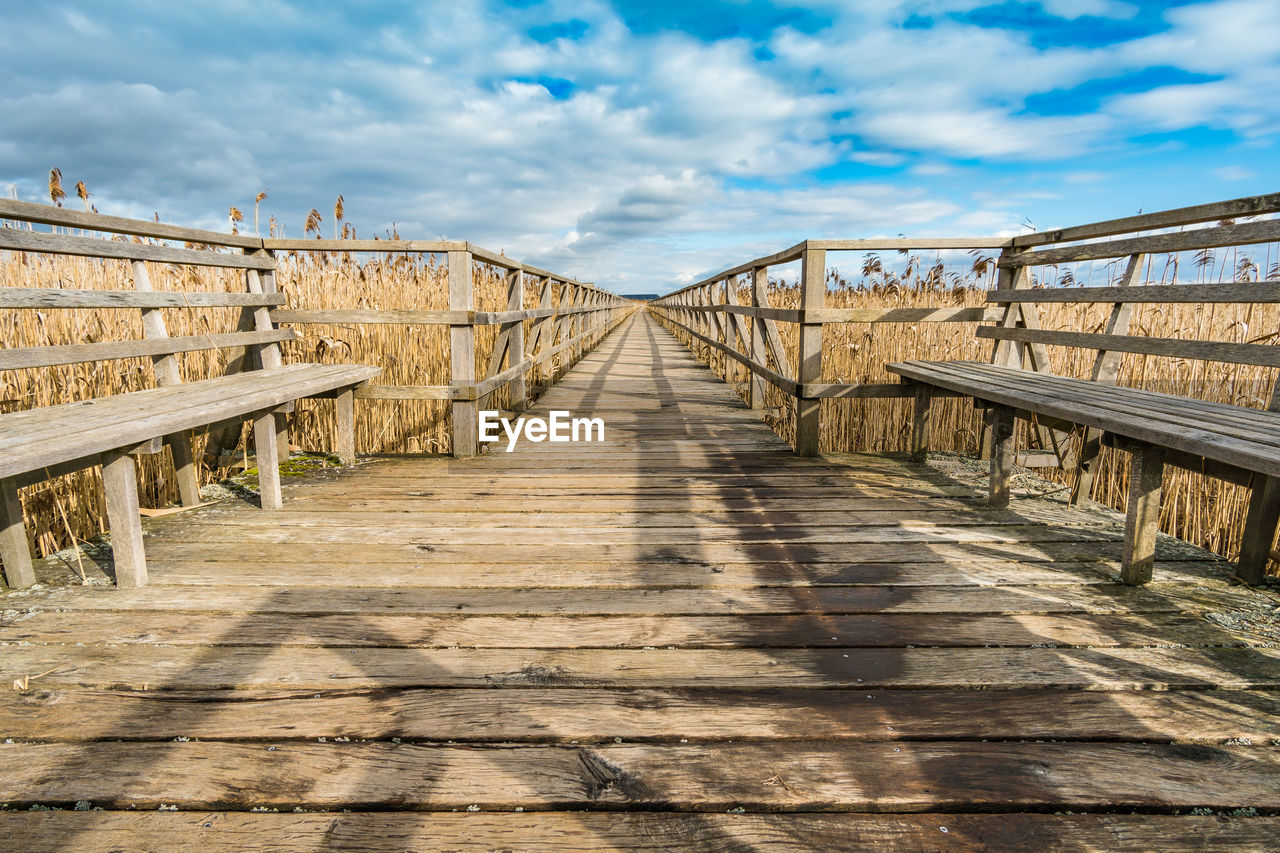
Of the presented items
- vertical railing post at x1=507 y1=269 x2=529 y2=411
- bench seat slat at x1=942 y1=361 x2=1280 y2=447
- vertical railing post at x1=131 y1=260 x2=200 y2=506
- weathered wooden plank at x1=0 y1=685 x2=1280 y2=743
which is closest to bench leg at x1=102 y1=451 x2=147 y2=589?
weathered wooden plank at x1=0 y1=685 x2=1280 y2=743

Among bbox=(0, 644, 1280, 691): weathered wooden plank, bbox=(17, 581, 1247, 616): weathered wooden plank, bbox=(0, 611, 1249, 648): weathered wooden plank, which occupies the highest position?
bbox=(17, 581, 1247, 616): weathered wooden plank

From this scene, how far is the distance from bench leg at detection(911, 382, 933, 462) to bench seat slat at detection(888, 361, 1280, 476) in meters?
0.12

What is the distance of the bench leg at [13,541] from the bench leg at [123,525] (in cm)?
25

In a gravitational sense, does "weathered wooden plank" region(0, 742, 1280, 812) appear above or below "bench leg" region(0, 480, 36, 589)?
below

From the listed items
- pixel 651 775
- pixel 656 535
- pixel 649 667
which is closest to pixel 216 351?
pixel 656 535

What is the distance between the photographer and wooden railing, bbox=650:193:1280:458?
232cm

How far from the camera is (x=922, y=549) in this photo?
2.45m

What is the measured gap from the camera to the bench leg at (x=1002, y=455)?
2914 mm

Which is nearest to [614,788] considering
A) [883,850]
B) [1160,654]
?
[883,850]

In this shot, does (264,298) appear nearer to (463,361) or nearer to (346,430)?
(346,430)

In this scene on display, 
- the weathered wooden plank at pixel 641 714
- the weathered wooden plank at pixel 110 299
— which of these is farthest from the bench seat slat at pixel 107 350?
the weathered wooden plank at pixel 641 714

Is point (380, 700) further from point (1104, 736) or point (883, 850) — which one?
point (1104, 736)

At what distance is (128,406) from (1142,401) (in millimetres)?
3735

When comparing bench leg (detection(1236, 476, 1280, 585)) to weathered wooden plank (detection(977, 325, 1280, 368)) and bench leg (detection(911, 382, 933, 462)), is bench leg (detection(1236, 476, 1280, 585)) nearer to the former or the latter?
weathered wooden plank (detection(977, 325, 1280, 368))
